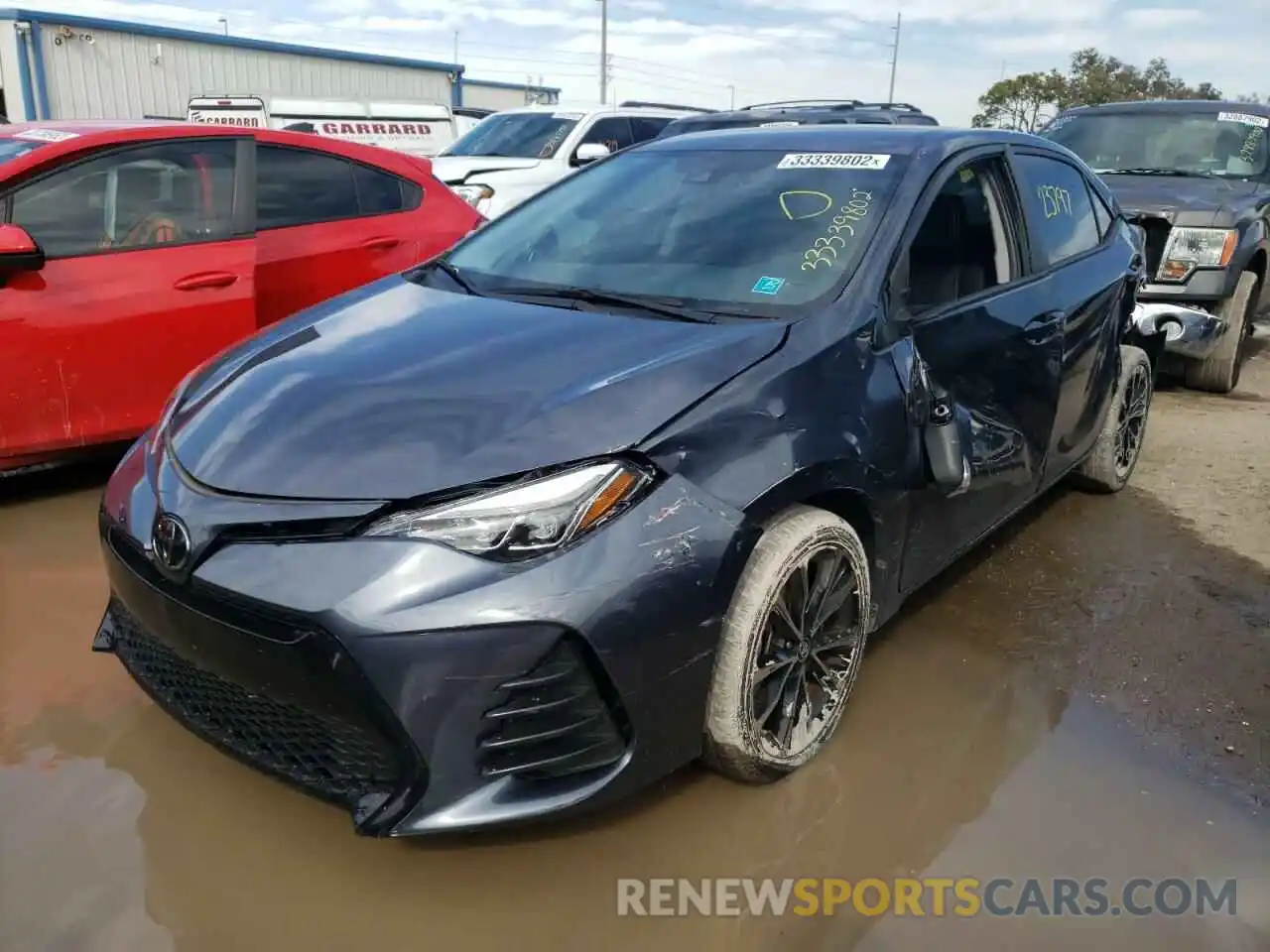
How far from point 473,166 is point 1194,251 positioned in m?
6.31

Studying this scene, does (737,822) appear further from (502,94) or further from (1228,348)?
(502,94)

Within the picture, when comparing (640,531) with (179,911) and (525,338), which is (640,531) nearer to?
(525,338)

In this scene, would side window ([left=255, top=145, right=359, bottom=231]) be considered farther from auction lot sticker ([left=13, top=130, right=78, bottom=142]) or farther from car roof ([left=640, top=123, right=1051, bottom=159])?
car roof ([left=640, top=123, right=1051, bottom=159])

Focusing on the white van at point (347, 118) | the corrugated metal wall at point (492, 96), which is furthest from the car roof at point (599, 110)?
the corrugated metal wall at point (492, 96)

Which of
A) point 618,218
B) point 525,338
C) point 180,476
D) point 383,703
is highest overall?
point 618,218

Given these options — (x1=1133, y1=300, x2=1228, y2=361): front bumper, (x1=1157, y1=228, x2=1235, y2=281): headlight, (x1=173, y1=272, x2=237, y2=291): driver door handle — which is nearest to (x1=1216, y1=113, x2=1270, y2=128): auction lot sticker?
(x1=1157, y1=228, x2=1235, y2=281): headlight

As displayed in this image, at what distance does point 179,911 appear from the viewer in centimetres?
210

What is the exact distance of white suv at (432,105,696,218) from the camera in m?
9.41

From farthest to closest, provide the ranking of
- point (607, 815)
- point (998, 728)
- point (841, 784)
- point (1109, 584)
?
point (1109, 584) < point (998, 728) < point (841, 784) < point (607, 815)

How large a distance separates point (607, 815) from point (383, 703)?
29.5 inches

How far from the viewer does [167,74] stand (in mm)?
24766

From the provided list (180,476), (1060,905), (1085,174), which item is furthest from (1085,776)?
(1085,174)

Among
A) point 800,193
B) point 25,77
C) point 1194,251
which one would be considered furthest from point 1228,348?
point 25,77

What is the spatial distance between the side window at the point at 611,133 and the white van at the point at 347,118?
5.20m
